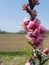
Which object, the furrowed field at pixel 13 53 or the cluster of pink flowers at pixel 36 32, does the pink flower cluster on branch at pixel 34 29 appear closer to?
the cluster of pink flowers at pixel 36 32

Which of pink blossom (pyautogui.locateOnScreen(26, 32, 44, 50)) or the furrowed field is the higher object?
the furrowed field

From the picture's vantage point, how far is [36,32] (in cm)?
198

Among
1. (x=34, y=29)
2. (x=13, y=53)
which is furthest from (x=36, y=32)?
(x=13, y=53)

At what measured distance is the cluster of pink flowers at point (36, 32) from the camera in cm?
198

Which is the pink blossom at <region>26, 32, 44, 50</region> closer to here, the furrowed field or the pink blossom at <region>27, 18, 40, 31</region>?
the pink blossom at <region>27, 18, 40, 31</region>

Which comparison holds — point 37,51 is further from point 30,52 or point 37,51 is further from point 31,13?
point 31,13

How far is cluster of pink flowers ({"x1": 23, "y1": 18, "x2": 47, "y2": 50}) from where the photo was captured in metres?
1.98

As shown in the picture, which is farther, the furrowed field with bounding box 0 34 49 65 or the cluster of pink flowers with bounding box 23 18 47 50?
the furrowed field with bounding box 0 34 49 65

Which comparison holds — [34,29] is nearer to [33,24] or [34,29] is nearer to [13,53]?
[33,24]

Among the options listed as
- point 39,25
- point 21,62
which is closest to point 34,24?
point 39,25

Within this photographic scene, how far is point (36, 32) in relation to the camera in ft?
6.49

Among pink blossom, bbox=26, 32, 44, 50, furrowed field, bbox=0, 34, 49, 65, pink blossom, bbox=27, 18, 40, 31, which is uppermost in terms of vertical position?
furrowed field, bbox=0, 34, 49, 65

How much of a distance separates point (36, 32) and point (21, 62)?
15768 mm

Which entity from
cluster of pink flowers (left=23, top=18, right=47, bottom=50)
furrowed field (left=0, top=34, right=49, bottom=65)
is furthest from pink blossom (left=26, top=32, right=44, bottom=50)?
furrowed field (left=0, top=34, right=49, bottom=65)
